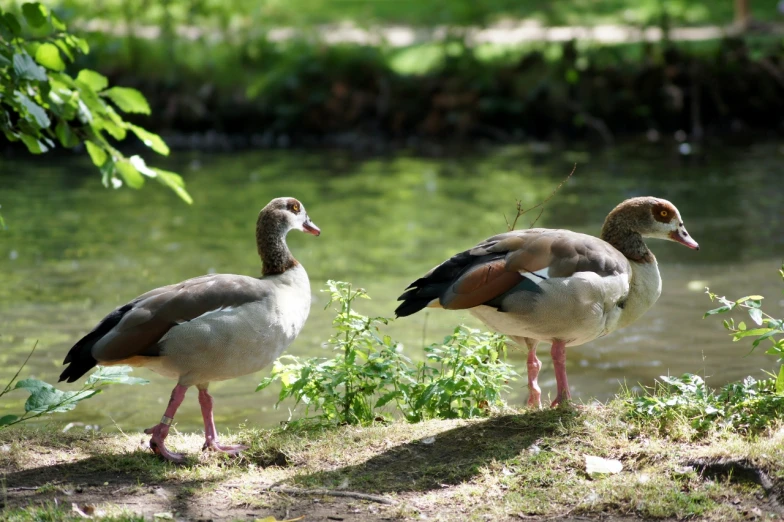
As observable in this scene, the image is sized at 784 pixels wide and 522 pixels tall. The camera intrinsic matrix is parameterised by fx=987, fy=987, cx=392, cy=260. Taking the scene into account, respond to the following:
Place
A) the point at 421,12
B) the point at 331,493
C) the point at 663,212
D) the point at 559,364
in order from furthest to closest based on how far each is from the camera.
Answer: the point at 421,12 < the point at 663,212 < the point at 559,364 < the point at 331,493

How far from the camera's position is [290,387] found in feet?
20.0

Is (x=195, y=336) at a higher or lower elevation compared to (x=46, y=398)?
higher

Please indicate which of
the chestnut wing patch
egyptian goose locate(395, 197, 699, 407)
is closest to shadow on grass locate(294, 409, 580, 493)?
egyptian goose locate(395, 197, 699, 407)

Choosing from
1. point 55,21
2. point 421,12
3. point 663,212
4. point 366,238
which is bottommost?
point 366,238

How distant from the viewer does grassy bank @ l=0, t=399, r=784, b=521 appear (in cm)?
461

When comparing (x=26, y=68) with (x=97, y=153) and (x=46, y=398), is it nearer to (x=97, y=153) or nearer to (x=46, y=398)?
(x=97, y=153)

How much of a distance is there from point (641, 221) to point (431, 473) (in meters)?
2.42

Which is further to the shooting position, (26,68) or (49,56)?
(49,56)

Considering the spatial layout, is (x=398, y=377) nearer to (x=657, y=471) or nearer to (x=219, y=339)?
(x=219, y=339)

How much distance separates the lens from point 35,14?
209 inches

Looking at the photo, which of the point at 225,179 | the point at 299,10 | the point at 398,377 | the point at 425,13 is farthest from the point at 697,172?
the point at 299,10

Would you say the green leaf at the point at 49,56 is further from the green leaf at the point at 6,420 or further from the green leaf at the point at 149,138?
the green leaf at the point at 6,420

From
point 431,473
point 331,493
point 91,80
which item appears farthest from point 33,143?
point 431,473

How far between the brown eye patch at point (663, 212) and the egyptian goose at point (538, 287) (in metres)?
0.50
